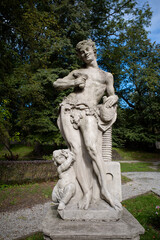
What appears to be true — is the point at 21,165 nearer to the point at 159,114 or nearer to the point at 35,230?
the point at 35,230

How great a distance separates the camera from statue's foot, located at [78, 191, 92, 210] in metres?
2.33

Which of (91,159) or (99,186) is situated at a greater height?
(91,159)

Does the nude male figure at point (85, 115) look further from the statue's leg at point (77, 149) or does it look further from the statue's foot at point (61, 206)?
the statue's foot at point (61, 206)

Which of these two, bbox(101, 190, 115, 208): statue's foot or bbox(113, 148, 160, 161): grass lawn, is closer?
bbox(101, 190, 115, 208): statue's foot

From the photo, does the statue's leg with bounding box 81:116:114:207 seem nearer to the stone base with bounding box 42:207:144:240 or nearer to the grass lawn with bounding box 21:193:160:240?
the stone base with bounding box 42:207:144:240

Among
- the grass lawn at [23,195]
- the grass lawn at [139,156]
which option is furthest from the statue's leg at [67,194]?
the grass lawn at [139,156]

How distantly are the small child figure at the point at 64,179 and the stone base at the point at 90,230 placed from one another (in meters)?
0.27

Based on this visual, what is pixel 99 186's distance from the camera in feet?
8.46

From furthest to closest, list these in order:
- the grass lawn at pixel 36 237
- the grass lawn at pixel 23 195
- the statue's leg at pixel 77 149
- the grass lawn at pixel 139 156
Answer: the grass lawn at pixel 139 156 → the grass lawn at pixel 23 195 → the grass lawn at pixel 36 237 → the statue's leg at pixel 77 149

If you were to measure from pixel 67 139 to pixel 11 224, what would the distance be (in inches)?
128

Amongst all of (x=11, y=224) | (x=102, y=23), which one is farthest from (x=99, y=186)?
(x=102, y=23)

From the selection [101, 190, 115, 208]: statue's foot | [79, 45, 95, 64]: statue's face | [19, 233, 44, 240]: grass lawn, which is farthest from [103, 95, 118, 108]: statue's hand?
[19, 233, 44, 240]: grass lawn

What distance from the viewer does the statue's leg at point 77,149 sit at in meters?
2.59

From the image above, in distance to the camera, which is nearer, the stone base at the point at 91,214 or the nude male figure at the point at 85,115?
the stone base at the point at 91,214
